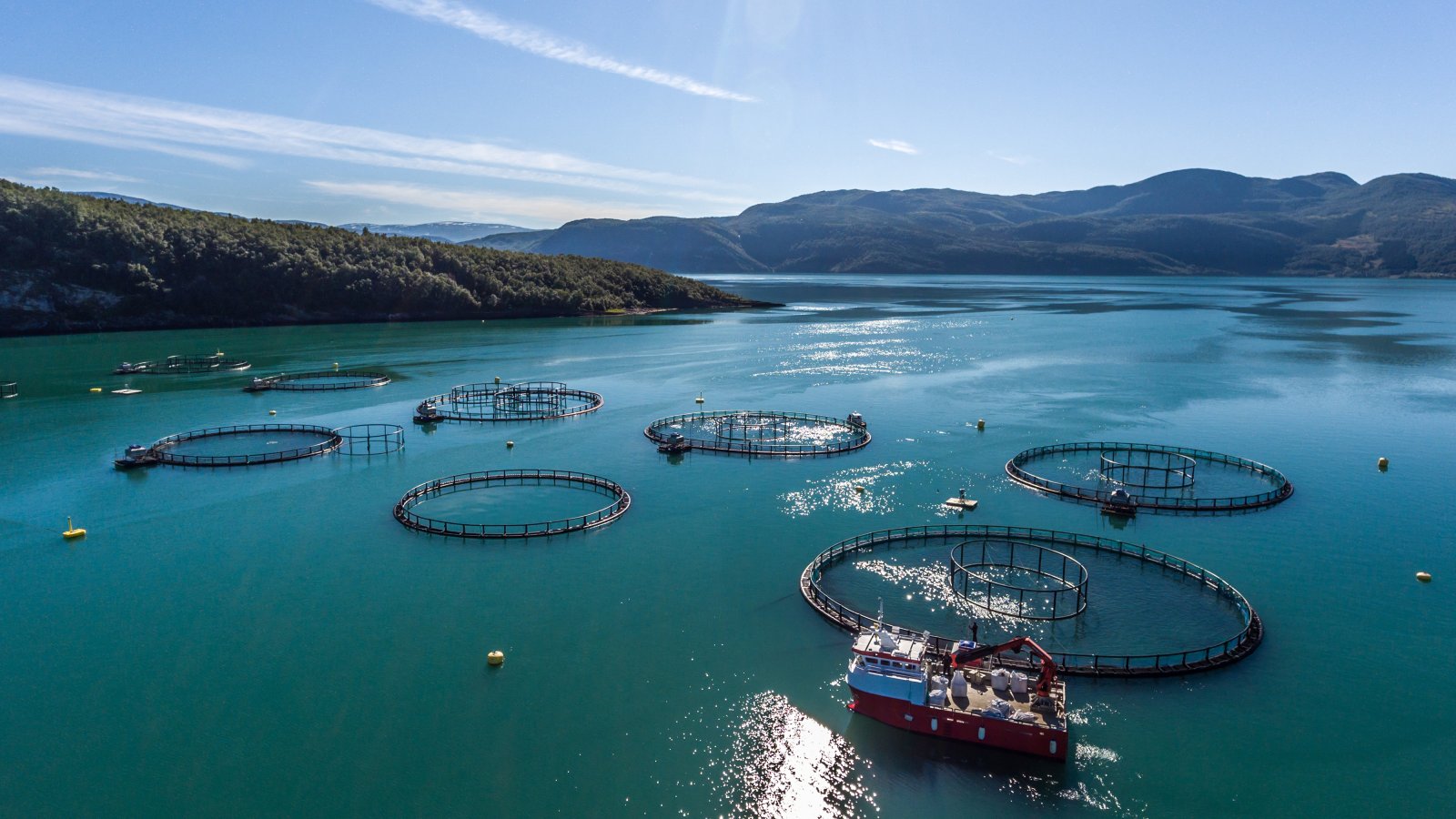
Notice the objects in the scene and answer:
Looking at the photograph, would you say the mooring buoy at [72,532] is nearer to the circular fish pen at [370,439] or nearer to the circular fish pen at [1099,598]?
the circular fish pen at [370,439]

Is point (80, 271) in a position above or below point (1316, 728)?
above

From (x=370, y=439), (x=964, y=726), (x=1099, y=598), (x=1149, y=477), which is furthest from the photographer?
(x=370, y=439)

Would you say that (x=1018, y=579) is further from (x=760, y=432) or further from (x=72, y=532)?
(x=72, y=532)

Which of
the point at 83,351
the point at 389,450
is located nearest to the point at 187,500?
the point at 389,450

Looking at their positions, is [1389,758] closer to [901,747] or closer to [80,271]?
[901,747]

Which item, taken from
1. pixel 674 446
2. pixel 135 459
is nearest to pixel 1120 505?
pixel 674 446

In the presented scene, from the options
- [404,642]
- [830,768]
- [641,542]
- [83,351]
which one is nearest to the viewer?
[830,768]

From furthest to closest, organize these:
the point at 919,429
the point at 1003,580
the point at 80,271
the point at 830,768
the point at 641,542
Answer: the point at 80,271, the point at 919,429, the point at 641,542, the point at 1003,580, the point at 830,768
